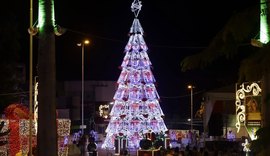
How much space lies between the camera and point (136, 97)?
152 ft

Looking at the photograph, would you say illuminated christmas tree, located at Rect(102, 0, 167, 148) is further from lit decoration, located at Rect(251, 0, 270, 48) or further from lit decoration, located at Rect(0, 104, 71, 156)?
lit decoration, located at Rect(251, 0, 270, 48)

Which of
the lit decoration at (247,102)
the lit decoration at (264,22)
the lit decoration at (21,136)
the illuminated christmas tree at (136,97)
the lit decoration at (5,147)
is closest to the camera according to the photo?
the lit decoration at (264,22)

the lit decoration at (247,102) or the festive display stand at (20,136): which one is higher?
the lit decoration at (247,102)

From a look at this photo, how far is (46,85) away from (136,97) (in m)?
38.0

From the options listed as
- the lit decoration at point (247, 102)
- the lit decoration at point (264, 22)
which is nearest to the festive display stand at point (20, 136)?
the lit decoration at point (247, 102)

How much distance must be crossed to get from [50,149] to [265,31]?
4820 millimetres

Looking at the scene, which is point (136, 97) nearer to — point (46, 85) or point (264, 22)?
point (46, 85)

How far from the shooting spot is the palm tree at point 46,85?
26.9 feet

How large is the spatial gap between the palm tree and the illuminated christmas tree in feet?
124

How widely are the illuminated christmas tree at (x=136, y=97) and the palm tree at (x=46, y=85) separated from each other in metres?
37.6

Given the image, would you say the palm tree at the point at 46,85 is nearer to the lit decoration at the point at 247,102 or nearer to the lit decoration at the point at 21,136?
the lit decoration at the point at 247,102

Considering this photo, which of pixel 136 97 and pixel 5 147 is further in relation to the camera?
pixel 136 97

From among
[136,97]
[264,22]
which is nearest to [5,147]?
[136,97]

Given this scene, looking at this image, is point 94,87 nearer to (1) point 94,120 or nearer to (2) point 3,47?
(1) point 94,120
